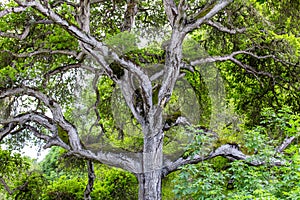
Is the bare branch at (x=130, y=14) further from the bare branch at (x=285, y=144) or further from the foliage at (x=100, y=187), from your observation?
the bare branch at (x=285, y=144)

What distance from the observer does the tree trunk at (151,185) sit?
22.8 ft

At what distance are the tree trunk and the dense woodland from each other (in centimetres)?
2

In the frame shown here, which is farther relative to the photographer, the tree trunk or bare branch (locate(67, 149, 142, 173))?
bare branch (locate(67, 149, 142, 173))

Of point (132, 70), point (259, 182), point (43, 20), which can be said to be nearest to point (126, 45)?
point (132, 70)

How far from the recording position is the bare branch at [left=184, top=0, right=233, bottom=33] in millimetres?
6652

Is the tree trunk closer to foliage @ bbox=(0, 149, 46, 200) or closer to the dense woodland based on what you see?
the dense woodland

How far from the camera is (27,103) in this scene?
8906 mm

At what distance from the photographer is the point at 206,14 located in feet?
22.0

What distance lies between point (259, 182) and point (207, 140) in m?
1.06

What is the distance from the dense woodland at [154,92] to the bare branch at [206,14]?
0.02 m

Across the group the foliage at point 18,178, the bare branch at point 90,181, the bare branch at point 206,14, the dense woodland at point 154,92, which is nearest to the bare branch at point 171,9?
the dense woodland at point 154,92

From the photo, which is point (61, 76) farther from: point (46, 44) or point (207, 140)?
point (207, 140)

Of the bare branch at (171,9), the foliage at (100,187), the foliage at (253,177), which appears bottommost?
the foliage at (253,177)

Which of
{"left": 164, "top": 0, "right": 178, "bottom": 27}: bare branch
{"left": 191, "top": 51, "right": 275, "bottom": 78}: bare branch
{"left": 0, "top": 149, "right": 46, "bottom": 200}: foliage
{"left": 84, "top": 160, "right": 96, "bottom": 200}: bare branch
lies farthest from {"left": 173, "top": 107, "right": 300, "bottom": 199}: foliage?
{"left": 0, "top": 149, "right": 46, "bottom": 200}: foliage
